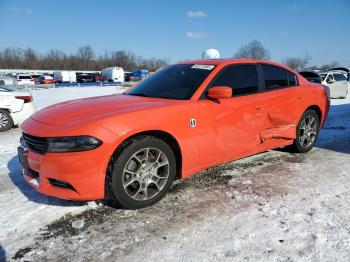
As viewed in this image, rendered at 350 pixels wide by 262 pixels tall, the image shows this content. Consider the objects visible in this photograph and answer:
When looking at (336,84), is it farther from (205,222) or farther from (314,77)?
(205,222)

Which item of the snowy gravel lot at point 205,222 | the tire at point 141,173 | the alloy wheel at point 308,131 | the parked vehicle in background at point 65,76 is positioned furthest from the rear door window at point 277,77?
the parked vehicle in background at point 65,76

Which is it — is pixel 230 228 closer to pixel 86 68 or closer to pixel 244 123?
pixel 244 123

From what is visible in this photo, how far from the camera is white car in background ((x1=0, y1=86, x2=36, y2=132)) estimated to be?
742cm

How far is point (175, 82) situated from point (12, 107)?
543cm

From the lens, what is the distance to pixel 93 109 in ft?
10.6

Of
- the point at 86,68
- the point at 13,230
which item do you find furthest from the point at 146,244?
the point at 86,68

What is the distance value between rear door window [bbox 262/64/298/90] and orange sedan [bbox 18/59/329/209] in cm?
2

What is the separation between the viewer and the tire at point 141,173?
2.91 meters

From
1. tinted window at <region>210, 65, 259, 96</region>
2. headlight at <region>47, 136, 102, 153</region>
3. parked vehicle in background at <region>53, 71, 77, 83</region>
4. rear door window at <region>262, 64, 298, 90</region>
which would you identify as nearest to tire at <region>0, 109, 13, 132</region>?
headlight at <region>47, 136, 102, 153</region>

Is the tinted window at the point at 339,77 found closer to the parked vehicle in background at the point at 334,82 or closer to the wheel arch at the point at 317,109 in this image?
the parked vehicle in background at the point at 334,82

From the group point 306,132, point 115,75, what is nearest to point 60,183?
point 306,132

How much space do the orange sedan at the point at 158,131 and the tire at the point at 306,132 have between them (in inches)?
11.8

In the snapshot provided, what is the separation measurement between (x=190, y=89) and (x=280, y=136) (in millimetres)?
1721

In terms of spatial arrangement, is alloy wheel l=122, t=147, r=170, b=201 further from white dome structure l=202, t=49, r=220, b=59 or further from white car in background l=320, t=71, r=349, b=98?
white car in background l=320, t=71, r=349, b=98
